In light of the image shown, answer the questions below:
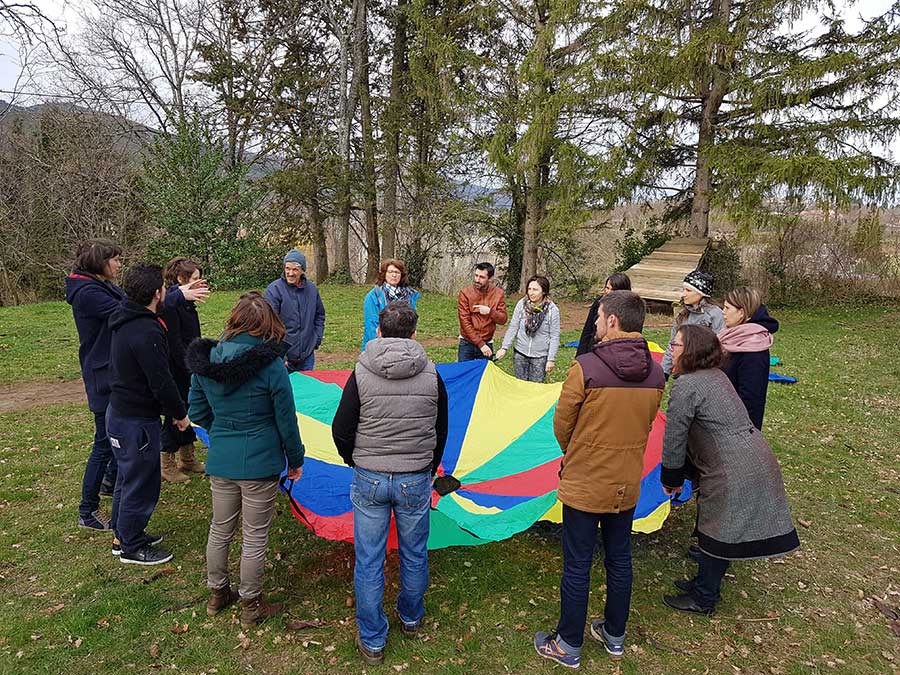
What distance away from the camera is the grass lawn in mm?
2943

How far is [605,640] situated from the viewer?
9.91ft

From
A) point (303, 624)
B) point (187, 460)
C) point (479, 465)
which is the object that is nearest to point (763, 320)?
point (479, 465)

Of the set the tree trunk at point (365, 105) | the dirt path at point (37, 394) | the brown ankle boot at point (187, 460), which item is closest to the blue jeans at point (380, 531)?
the brown ankle boot at point (187, 460)

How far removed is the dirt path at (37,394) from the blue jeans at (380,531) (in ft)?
19.4

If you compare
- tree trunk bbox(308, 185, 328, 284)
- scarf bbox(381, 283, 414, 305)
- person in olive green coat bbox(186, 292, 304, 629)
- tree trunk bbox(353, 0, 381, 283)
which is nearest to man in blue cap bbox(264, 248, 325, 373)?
scarf bbox(381, 283, 414, 305)

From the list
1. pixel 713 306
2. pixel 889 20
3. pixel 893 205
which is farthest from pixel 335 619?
pixel 889 20

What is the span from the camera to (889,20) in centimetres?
1223

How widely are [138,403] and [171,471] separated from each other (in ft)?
5.56

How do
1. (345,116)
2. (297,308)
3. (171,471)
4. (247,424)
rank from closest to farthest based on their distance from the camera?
(247,424)
(171,471)
(297,308)
(345,116)

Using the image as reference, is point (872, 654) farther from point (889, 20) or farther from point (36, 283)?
point (36, 283)

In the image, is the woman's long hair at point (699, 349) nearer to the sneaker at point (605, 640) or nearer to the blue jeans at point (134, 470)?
the sneaker at point (605, 640)

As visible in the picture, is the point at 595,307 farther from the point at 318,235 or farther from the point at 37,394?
the point at 318,235

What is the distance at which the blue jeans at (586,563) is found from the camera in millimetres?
2752

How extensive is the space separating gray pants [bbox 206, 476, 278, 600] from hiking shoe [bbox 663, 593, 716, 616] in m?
2.42
